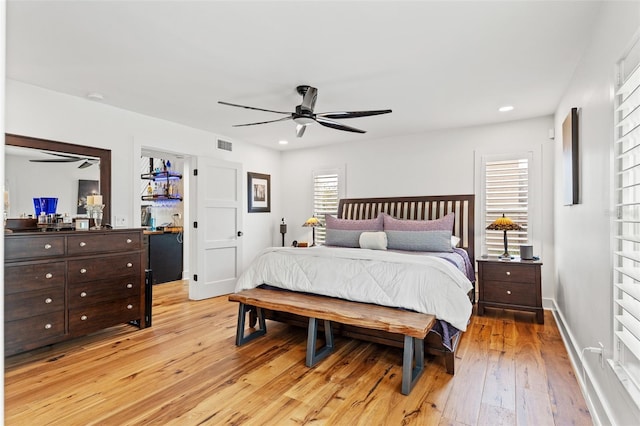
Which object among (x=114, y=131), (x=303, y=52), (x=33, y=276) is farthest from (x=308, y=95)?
(x=33, y=276)

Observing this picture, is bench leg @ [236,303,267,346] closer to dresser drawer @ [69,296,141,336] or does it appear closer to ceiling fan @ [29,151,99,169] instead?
dresser drawer @ [69,296,141,336]

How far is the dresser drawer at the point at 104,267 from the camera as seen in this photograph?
312cm

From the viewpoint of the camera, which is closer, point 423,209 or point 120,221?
point 120,221

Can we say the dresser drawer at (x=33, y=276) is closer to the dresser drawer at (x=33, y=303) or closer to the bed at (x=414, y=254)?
the dresser drawer at (x=33, y=303)

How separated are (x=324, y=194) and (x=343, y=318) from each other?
3685mm

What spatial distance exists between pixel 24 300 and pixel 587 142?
447 cm

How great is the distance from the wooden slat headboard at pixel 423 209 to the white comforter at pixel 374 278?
1.78 metres

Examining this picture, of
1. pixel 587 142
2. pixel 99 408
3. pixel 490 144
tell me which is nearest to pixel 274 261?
pixel 99 408

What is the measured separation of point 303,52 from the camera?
106 inches

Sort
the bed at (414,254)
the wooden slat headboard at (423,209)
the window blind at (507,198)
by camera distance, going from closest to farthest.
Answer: the bed at (414,254)
the window blind at (507,198)
the wooden slat headboard at (423,209)

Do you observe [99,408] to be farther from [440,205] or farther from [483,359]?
[440,205]

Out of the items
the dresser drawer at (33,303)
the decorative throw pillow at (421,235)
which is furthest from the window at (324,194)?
the dresser drawer at (33,303)

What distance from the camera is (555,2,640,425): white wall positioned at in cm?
177

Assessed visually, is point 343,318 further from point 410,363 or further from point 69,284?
point 69,284
